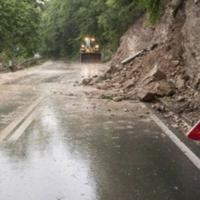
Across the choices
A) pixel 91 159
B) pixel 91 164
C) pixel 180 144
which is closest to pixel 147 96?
pixel 180 144

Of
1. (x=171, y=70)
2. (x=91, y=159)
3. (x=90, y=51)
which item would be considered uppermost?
(x=91, y=159)

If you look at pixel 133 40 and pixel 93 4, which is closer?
pixel 133 40

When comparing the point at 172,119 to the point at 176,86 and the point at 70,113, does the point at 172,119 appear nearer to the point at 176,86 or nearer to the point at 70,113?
the point at 70,113

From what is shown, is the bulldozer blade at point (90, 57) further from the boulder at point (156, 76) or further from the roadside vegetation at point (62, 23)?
the boulder at point (156, 76)

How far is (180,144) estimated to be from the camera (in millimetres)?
9438

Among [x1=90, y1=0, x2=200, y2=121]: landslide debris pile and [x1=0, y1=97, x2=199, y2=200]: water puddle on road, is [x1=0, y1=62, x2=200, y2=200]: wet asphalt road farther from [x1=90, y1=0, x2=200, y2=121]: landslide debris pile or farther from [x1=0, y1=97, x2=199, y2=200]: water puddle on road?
[x1=90, y1=0, x2=200, y2=121]: landslide debris pile

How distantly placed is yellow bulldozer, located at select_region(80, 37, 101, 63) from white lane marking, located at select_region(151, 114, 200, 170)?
45.1 metres

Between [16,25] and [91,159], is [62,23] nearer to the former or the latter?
[16,25]

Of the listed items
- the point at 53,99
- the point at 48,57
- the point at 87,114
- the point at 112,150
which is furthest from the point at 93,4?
the point at 112,150

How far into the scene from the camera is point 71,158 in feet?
27.0

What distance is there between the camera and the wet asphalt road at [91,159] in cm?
634

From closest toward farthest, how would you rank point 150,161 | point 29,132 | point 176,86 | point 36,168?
point 36,168
point 150,161
point 29,132
point 176,86

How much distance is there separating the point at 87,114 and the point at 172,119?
2496mm

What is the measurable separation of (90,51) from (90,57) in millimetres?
718
